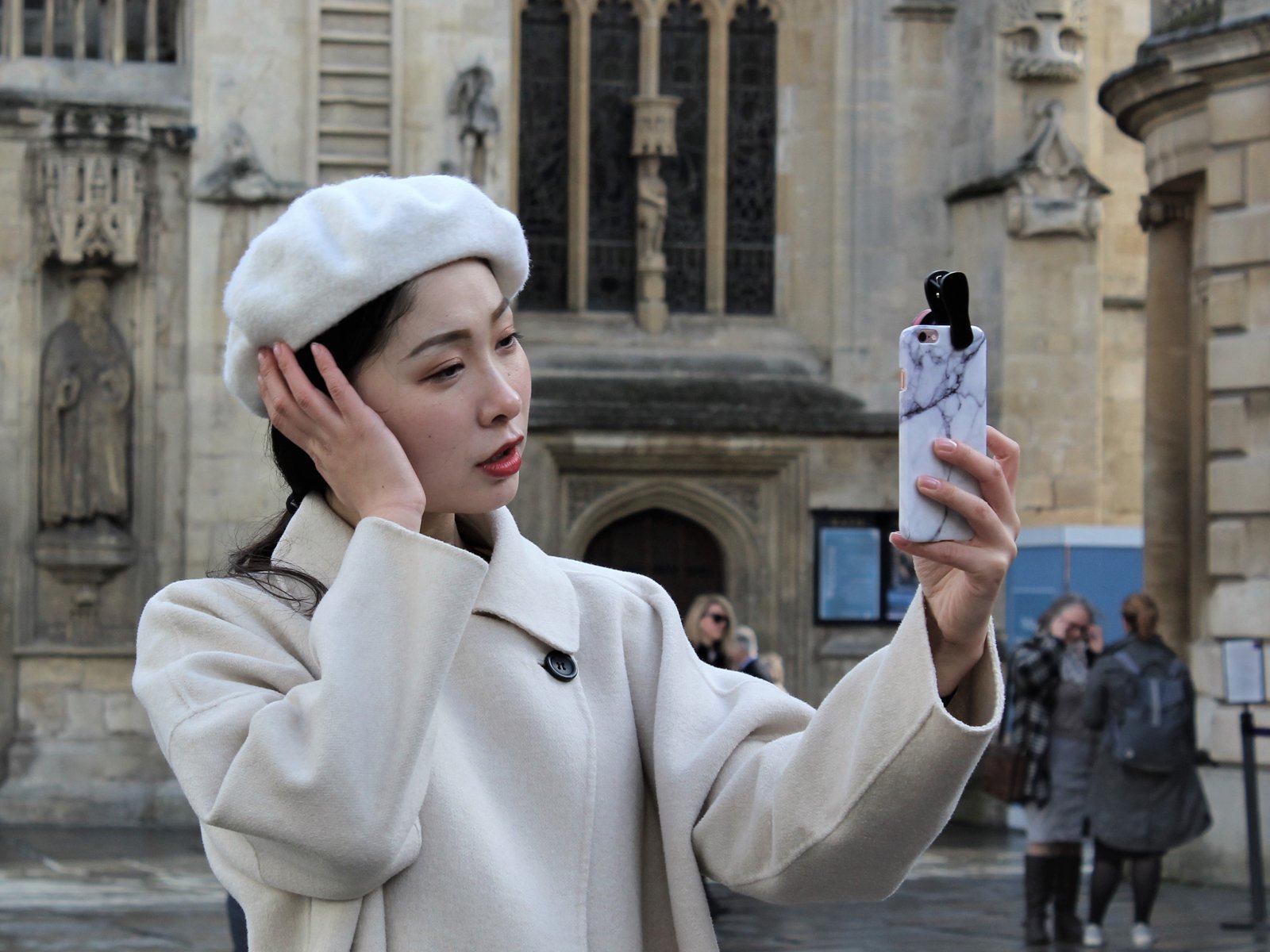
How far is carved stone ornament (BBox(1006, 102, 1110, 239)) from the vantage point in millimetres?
16547

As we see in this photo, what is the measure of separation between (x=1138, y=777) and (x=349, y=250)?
26.8 feet

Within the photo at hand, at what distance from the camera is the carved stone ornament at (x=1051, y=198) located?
16.5 metres

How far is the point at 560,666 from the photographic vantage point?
2.05 meters

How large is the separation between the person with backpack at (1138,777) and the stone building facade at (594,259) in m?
6.98

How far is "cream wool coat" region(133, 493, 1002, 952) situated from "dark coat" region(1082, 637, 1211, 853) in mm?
7713

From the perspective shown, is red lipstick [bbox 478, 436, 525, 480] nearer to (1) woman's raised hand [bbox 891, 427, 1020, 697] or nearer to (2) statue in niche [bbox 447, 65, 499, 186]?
(1) woman's raised hand [bbox 891, 427, 1020, 697]

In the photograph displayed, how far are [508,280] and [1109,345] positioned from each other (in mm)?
17653

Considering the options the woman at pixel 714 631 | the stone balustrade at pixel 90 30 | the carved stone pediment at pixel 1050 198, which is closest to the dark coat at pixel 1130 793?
the woman at pixel 714 631

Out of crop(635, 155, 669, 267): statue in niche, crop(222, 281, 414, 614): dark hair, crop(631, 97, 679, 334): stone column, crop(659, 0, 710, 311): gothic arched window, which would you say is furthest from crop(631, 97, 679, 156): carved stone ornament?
crop(222, 281, 414, 614): dark hair

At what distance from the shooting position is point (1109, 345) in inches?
754

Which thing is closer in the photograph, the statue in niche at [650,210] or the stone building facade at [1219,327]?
the stone building facade at [1219,327]

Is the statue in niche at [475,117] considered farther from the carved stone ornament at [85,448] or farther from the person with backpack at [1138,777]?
the person with backpack at [1138,777]

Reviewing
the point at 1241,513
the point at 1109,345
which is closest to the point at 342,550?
the point at 1241,513

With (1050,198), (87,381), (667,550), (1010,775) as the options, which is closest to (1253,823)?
(1010,775)
